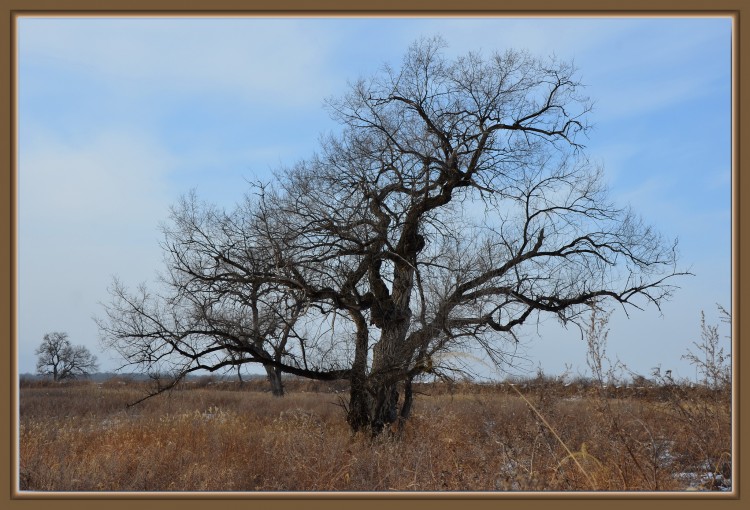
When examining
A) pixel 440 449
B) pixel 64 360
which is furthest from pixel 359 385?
pixel 64 360

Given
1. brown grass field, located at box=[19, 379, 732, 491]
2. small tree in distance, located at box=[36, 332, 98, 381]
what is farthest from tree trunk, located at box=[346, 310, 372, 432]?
small tree in distance, located at box=[36, 332, 98, 381]

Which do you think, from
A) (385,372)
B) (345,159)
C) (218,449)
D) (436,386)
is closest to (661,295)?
(436,386)

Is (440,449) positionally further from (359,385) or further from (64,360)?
(64,360)

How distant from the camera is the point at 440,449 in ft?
33.7

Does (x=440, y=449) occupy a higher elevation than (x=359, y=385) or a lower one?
lower

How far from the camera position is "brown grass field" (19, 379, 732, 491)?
5762 mm

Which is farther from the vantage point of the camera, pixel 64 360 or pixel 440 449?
pixel 64 360

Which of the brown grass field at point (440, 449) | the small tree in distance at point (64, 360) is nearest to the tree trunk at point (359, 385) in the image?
the brown grass field at point (440, 449)

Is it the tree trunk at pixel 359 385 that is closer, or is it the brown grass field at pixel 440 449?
the brown grass field at pixel 440 449

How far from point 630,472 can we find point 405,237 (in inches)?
317

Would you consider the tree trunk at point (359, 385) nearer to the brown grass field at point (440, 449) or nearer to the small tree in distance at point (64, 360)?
the brown grass field at point (440, 449)

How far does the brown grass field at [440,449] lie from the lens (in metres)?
5.76

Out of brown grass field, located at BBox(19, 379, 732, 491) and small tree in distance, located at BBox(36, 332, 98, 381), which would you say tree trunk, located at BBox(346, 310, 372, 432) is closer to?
brown grass field, located at BBox(19, 379, 732, 491)

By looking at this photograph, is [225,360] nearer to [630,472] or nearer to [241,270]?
[241,270]
